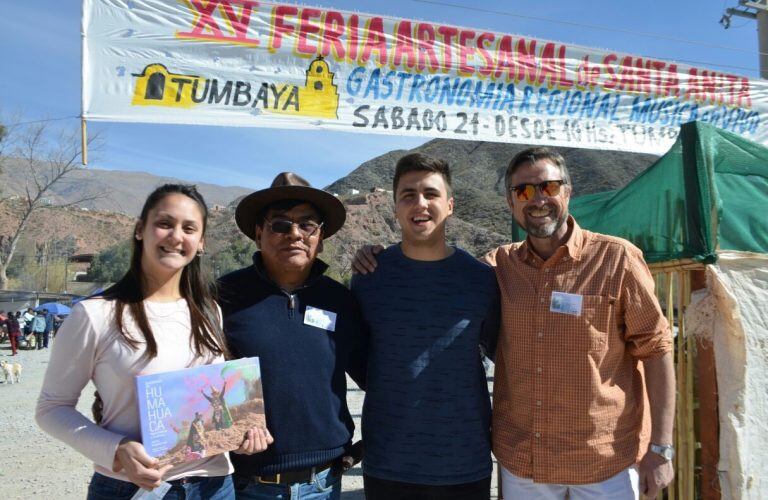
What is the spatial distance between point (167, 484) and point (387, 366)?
1.01 meters

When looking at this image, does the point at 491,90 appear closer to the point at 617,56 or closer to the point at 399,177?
the point at 617,56

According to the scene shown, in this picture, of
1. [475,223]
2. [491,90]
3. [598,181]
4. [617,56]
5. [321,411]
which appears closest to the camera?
[321,411]

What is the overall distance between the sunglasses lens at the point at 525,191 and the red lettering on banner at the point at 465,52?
1932mm

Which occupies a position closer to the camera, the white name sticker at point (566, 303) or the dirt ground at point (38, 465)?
the white name sticker at point (566, 303)

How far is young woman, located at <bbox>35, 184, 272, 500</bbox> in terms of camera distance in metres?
1.99

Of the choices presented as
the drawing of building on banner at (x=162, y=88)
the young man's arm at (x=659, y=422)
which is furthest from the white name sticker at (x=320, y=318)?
the drawing of building on banner at (x=162, y=88)

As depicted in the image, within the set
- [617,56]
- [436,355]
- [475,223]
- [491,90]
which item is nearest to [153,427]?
[436,355]

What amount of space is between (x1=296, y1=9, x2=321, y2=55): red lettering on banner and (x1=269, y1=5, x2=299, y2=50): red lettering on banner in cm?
7

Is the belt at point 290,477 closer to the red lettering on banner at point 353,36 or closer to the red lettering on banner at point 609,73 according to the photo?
the red lettering on banner at point 353,36

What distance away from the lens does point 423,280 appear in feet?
8.82

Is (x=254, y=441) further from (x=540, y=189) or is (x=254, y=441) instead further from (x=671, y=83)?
(x=671, y=83)

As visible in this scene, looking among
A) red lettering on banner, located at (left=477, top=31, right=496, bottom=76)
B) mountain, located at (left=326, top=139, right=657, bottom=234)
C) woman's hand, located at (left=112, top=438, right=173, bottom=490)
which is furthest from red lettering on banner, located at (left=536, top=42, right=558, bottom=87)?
mountain, located at (left=326, top=139, right=657, bottom=234)

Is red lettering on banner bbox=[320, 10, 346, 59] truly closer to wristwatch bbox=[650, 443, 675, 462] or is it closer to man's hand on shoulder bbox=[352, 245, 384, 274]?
man's hand on shoulder bbox=[352, 245, 384, 274]

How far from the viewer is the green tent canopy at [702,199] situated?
11.3 ft
